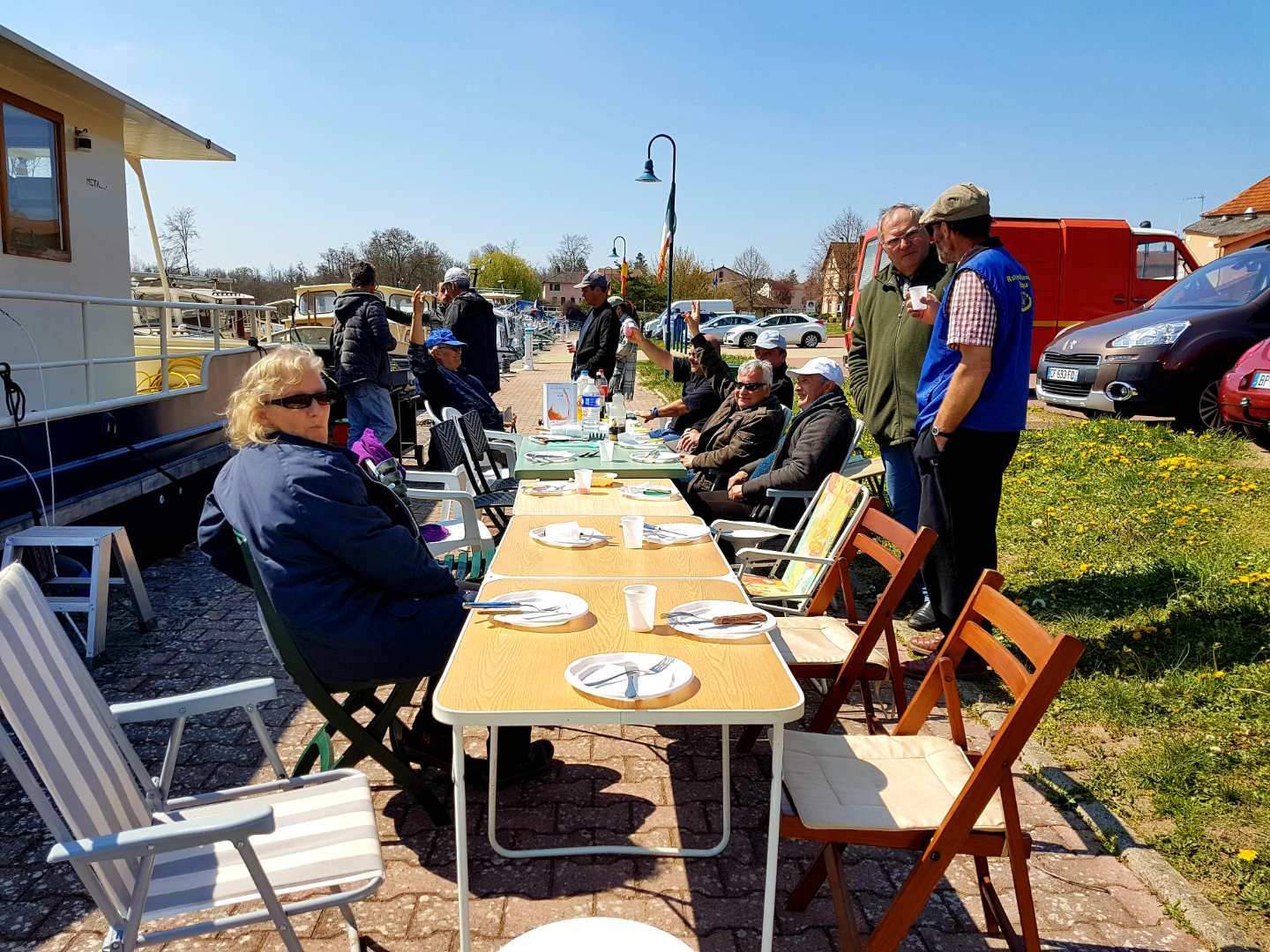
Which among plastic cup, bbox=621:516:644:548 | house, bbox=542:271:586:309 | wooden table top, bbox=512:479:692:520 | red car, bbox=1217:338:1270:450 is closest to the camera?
plastic cup, bbox=621:516:644:548

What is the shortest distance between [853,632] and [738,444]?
2334 mm

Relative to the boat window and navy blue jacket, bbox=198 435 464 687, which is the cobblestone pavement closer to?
navy blue jacket, bbox=198 435 464 687

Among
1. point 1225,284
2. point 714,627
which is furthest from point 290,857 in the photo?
point 1225,284

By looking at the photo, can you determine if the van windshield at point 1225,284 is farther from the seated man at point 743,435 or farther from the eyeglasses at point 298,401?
the eyeglasses at point 298,401

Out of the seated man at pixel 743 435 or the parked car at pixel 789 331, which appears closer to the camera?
the seated man at pixel 743 435

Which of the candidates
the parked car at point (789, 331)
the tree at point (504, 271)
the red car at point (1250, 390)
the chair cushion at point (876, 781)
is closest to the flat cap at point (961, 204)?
the chair cushion at point (876, 781)

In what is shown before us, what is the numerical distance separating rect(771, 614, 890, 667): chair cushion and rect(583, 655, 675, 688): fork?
38.6 inches

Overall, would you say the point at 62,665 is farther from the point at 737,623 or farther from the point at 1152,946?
the point at 1152,946

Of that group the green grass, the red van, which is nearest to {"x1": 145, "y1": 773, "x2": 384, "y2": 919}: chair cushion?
the green grass

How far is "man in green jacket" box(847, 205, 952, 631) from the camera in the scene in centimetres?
481

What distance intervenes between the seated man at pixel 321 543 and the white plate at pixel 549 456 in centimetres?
246

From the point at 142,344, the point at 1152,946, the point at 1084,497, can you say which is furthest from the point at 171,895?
the point at 142,344

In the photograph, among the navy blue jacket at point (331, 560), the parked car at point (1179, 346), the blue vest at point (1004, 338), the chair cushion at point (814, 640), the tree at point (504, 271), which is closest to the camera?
the navy blue jacket at point (331, 560)

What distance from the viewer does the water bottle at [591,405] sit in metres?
7.07
